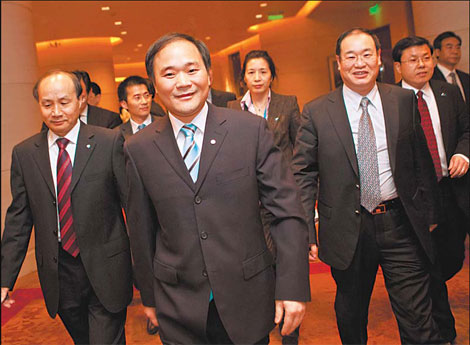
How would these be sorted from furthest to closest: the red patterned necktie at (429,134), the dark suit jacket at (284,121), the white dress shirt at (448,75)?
the white dress shirt at (448,75)
the dark suit jacket at (284,121)
the red patterned necktie at (429,134)

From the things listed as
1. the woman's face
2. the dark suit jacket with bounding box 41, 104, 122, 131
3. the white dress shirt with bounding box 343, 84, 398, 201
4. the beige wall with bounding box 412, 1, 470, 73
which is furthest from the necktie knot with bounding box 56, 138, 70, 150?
the beige wall with bounding box 412, 1, 470, 73

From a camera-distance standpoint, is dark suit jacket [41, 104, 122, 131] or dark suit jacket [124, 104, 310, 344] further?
dark suit jacket [41, 104, 122, 131]

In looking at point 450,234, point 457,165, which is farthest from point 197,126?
point 450,234

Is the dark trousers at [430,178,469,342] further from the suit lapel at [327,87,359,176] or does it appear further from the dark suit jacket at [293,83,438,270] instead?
the suit lapel at [327,87,359,176]

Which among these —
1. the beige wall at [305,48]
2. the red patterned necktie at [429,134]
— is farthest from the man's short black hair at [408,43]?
the beige wall at [305,48]

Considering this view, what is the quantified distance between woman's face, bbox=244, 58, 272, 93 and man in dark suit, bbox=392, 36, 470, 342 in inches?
33.4

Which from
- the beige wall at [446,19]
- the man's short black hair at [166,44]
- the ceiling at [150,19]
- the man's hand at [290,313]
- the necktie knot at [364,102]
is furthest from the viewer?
the beige wall at [446,19]

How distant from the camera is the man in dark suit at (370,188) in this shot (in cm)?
235

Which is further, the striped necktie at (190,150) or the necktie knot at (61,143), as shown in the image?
the necktie knot at (61,143)

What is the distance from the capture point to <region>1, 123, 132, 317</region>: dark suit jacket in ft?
7.41

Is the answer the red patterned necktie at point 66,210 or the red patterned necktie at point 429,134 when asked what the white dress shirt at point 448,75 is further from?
the red patterned necktie at point 66,210

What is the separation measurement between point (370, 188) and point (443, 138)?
2.73 feet

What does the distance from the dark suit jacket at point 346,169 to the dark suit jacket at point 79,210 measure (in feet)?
2.86

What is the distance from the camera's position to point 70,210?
2264 mm
